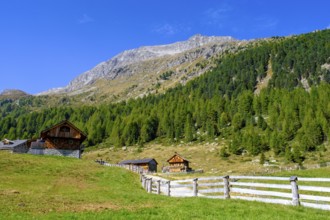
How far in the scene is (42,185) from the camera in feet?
112

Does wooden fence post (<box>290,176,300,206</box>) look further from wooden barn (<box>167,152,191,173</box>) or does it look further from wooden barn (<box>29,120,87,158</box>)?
wooden barn (<box>167,152,191,173</box>)

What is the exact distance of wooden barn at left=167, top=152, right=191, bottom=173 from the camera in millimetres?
100562

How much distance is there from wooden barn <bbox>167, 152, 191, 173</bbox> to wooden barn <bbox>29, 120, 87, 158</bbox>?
33.1m

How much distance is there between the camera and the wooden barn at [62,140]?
257ft

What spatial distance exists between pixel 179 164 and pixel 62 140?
38.3m

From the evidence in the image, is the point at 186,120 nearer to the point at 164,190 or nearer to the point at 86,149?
the point at 86,149

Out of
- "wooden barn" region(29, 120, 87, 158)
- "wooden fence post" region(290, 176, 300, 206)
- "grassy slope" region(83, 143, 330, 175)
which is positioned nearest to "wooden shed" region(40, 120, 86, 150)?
"wooden barn" region(29, 120, 87, 158)

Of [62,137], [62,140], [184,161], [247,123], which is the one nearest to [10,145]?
[62,140]

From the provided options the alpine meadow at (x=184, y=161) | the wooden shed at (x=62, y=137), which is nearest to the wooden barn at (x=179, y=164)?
the alpine meadow at (x=184, y=161)

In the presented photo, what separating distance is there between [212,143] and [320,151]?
43419 mm

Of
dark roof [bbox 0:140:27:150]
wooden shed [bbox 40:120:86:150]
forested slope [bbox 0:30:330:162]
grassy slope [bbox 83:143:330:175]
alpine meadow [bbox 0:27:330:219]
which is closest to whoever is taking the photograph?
alpine meadow [bbox 0:27:330:219]

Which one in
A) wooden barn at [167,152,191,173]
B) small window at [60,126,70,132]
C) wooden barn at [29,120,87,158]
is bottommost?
wooden barn at [167,152,191,173]

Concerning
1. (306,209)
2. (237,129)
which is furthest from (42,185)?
(237,129)

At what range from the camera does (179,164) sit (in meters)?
102
